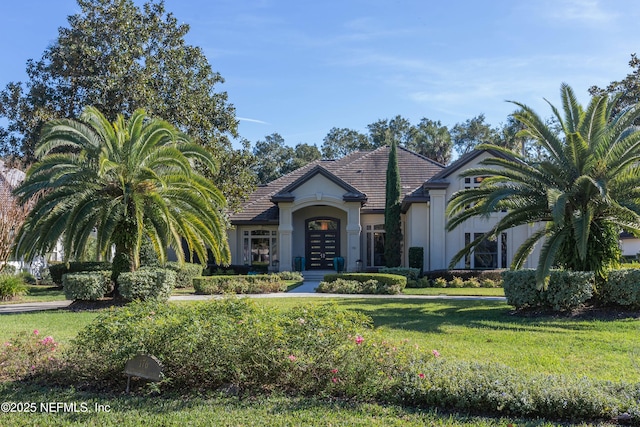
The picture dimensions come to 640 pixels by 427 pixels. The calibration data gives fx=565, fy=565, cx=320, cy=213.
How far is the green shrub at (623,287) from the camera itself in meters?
13.3

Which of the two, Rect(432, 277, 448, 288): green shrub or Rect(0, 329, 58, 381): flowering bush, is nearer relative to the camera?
Rect(0, 329, 58, 381): flowering bush

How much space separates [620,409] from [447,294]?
14.9 m

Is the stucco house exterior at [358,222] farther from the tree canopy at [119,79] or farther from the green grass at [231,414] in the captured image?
the green grass at [231,414]

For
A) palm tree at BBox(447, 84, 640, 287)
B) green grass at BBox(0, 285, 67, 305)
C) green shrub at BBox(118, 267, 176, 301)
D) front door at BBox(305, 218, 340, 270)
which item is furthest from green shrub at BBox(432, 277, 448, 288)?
green grass at BBox(0, 285, 67, 305)

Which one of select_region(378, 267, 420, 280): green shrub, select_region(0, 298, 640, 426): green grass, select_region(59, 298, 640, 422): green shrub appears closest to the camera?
select_region(0, 298, 640, 426): green grass

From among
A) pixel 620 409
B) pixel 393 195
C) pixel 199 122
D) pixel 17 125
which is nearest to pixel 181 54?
pixel 199 122

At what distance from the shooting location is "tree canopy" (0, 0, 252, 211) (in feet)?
81.4

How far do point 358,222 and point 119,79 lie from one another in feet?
42.8

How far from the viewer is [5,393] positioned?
22.6 ft

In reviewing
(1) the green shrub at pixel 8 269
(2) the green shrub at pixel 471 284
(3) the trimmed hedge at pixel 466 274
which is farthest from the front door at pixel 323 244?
(1) the green shrub at pixel 8 269

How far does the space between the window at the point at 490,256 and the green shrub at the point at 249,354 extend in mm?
20638

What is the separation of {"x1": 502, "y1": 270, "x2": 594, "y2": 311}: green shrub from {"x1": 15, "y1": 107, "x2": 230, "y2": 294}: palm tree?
823cm

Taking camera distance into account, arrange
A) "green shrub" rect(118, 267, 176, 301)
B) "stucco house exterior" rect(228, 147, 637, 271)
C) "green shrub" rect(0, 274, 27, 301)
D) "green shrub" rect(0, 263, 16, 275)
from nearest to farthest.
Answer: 1. "green shrub" rect(118, 267, 176, 301)
2. "green shrub" rect(0, 274, 27, 301)
3. "green shrub" rect(0, 263, 16, 275)
4. "stucco house exterior" rect(228, 147, 637, 271)

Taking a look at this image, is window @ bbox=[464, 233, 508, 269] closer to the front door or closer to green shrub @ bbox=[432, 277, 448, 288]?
green shrub @ bbox=[432, 277, 448, 288]
